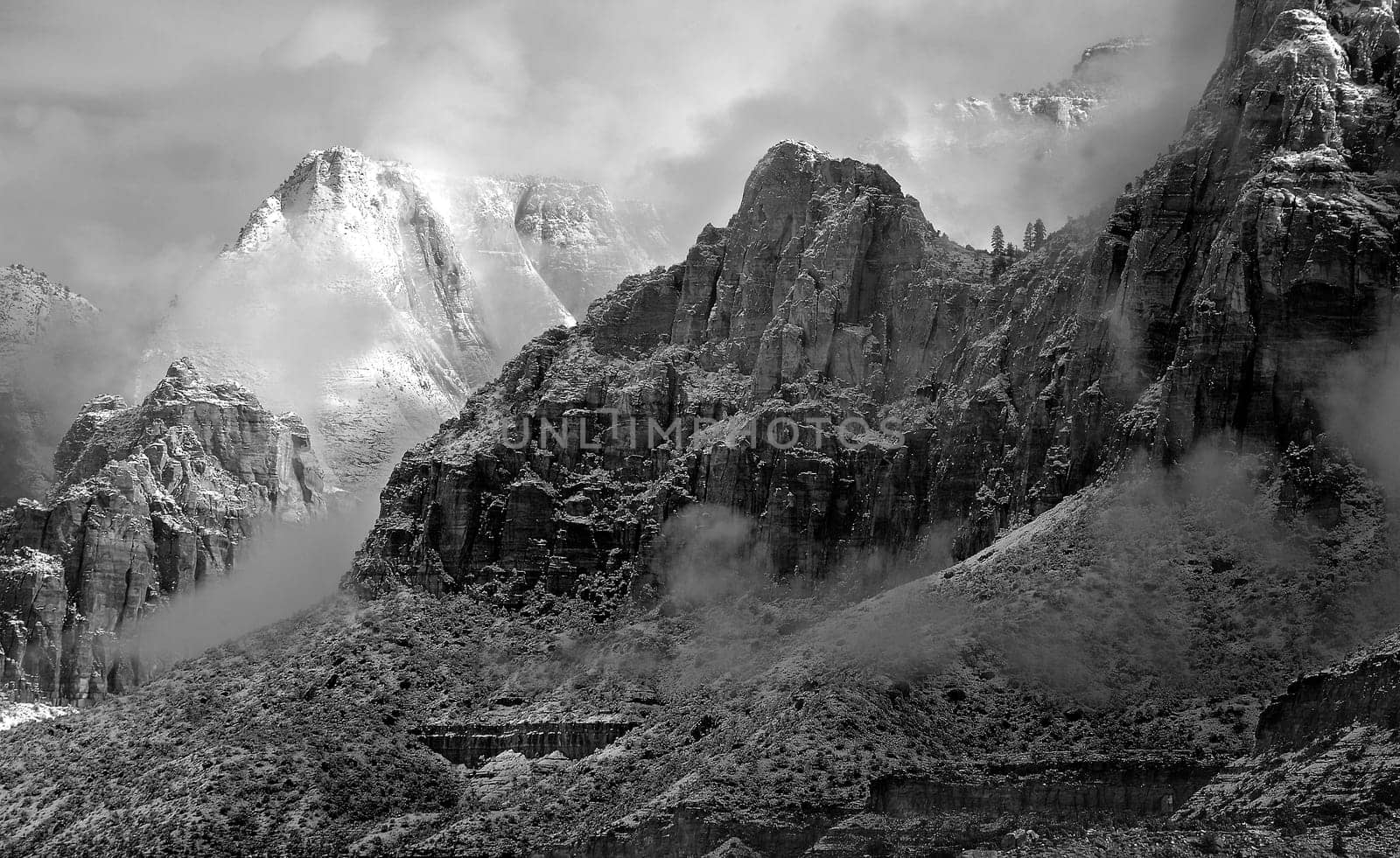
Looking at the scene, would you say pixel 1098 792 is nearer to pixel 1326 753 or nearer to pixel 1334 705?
pixel 1334 705

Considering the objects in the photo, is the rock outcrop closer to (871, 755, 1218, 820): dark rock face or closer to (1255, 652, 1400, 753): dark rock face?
(1255, 652, 1400, 753): dark rock face

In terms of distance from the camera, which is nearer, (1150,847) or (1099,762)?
(1150,847)

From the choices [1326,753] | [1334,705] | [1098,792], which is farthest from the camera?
[1098,792]

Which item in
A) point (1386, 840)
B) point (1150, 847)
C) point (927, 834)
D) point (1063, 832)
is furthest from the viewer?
point (927, 834)

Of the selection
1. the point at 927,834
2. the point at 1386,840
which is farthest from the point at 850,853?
the point at 1386,840

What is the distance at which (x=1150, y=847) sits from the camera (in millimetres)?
157875

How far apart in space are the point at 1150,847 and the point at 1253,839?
20.3 ft

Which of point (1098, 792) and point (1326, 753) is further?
point (1098, 792)

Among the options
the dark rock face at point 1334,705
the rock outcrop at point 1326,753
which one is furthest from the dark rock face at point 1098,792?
the dark rock face at point 1334,705

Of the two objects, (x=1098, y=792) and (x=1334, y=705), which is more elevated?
(x=1334, y=705)

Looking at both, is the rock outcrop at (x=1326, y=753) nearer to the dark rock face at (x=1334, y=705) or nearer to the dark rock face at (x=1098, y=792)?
the dark rock face at (x=1334, y=705)

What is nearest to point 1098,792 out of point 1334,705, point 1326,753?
point 1334,705

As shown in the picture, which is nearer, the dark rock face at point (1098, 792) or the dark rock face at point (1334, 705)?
the dark rock face at point (1334, 705)

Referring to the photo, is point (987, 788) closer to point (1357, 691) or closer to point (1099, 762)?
point (1099, 762)
